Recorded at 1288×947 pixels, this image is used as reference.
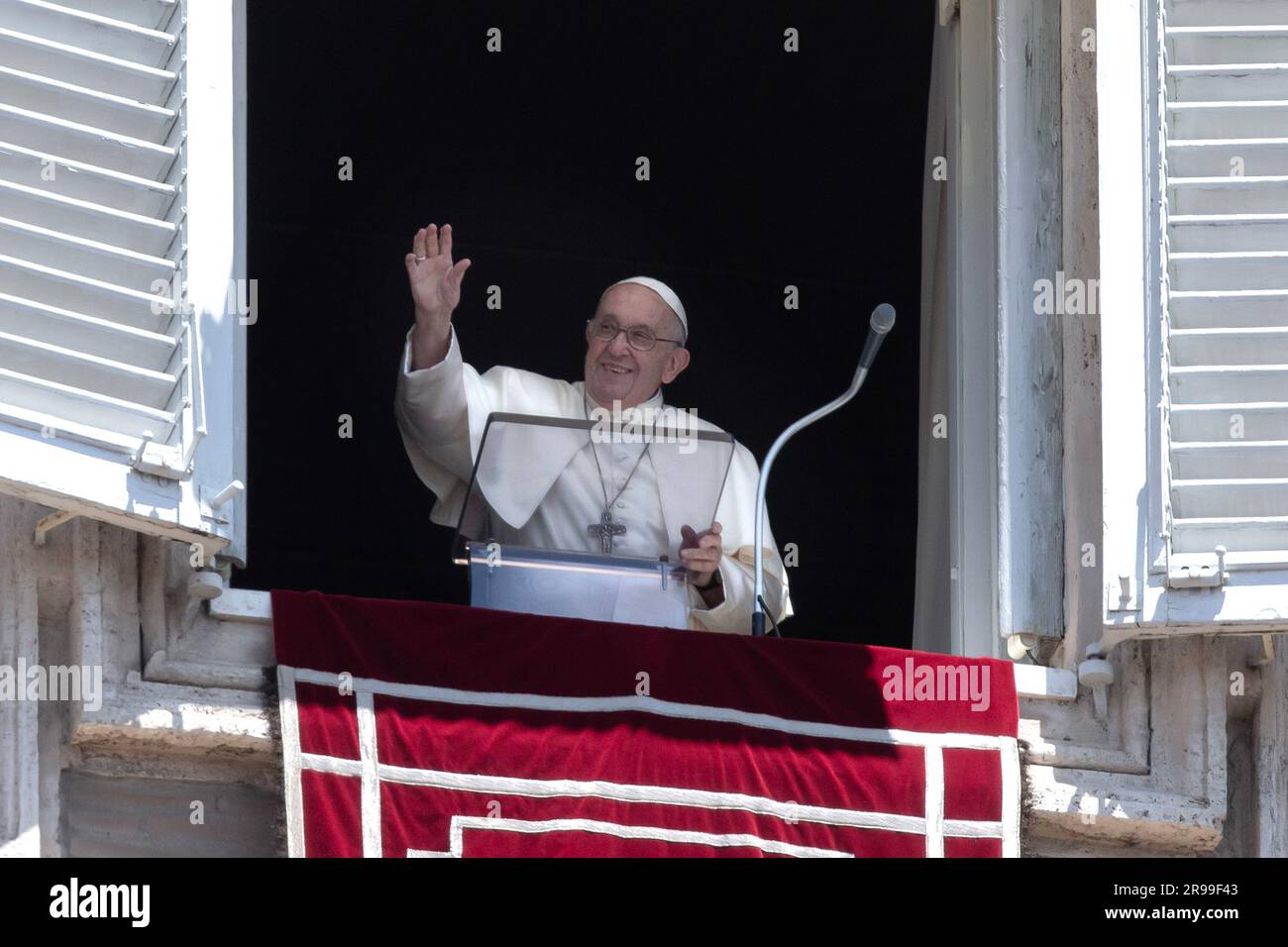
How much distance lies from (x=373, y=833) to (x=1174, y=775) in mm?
1661

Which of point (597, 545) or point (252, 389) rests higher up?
point (252, 389)

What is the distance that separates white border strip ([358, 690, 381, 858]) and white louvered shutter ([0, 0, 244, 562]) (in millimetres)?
436

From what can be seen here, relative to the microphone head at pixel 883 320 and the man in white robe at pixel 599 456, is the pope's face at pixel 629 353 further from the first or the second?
the microphone head at pixel 883 320

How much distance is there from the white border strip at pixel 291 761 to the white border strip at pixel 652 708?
0.03m

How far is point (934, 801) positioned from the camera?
630 centimetres

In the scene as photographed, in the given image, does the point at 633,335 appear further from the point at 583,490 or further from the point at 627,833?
the point at 627,833

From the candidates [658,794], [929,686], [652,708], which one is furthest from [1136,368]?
[658,794]

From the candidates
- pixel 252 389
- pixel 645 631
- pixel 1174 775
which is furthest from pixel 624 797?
pixel 252 389

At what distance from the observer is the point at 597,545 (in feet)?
23.7

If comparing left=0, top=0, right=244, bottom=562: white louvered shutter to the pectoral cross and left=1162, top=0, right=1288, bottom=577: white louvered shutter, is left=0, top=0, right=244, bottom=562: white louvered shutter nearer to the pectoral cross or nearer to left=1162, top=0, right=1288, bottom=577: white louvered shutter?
the pectoral cross

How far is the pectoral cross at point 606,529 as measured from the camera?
23.6 ft

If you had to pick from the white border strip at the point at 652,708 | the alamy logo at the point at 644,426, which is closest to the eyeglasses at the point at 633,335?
the alamy logo at the point at 644,426

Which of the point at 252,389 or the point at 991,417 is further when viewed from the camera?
the point at 252,389
